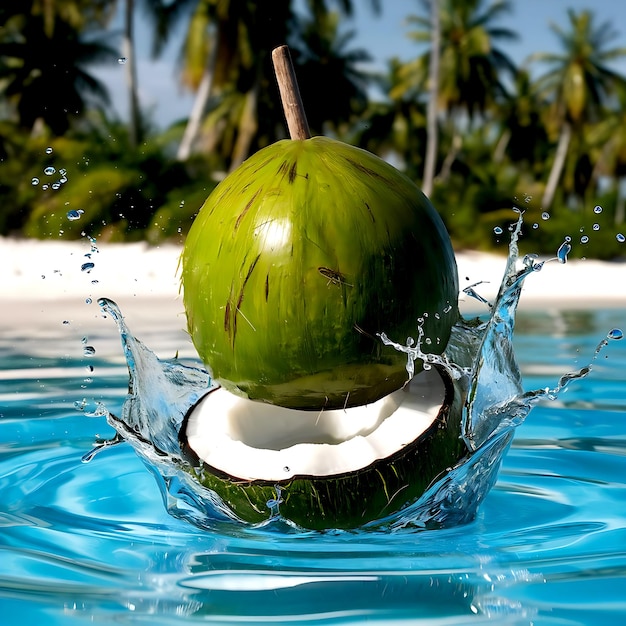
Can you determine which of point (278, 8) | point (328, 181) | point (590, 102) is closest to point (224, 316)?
point (328, 181)

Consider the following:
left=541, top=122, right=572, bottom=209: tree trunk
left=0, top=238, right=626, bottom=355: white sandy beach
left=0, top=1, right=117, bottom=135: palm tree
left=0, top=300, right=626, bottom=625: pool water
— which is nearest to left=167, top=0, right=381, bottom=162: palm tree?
left=0, top=1, right=117, bottom=135: palm tree

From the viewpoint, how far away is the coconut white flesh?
2232 mm

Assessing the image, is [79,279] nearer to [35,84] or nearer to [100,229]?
[100,229]

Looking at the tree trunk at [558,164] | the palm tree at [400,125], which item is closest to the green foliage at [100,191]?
the palm tree at [400,125]

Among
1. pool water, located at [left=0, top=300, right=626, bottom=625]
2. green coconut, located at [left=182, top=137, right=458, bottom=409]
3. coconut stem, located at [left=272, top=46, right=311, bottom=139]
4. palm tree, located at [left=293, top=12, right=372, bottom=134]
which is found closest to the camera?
pool water, located at [left=0, top=300, right=626, bottom=625]

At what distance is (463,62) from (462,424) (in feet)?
123

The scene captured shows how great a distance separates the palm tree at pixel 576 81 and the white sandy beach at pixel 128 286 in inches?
536

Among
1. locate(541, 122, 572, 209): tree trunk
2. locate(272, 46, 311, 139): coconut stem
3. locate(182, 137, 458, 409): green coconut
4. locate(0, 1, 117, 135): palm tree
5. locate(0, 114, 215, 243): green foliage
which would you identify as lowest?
locate(541, 122, 572, 209): tree trunk

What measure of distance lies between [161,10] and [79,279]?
49.2ft

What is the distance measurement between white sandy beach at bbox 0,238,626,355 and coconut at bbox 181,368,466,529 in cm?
476

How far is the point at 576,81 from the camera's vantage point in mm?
38875

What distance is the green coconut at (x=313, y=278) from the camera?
218 cm

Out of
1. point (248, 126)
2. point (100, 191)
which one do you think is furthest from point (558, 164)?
point (100, 191)

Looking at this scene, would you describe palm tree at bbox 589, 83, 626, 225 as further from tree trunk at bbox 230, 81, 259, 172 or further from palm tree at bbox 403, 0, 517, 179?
tree trunk at bbox 230, 81, 259, 172
